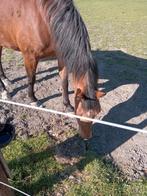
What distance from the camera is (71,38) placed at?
4.11 m

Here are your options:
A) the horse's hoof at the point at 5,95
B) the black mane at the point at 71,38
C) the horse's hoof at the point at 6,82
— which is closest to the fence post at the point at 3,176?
the black mane at the point at 71,38

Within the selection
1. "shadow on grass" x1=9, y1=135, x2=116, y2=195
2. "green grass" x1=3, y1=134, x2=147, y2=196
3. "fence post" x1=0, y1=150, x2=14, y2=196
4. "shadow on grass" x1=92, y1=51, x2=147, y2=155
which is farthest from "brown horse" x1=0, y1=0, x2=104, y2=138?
"fence post" x1=0, y1=150, x2=14, y2=196

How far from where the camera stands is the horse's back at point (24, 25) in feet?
15.2

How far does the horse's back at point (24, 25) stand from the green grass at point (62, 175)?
1.42 metres

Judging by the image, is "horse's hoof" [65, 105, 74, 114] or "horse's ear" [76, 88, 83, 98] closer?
"horse's ear" [76, 88, 83, 98]

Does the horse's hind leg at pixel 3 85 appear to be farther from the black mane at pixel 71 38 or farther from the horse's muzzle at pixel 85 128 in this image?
the horse's muzzle at pixel 85 128

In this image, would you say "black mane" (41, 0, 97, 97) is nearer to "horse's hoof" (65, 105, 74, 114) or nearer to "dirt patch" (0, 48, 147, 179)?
"dirt patch" (0, 48, 147, 179)

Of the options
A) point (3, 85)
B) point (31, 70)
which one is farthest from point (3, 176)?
point (3, 85)

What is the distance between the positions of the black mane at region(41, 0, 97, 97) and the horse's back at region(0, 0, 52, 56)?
36 centimetres

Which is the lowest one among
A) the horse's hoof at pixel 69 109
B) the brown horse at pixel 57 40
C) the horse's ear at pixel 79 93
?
the horse's hoof at pixel 69 109

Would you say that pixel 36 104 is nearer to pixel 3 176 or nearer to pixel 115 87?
pixel 115 87

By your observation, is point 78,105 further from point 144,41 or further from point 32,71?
point 144,41

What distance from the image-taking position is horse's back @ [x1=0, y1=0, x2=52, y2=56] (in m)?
4.64

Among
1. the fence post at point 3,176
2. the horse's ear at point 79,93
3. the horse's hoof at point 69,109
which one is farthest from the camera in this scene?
the horse's hoof at point 69,109
